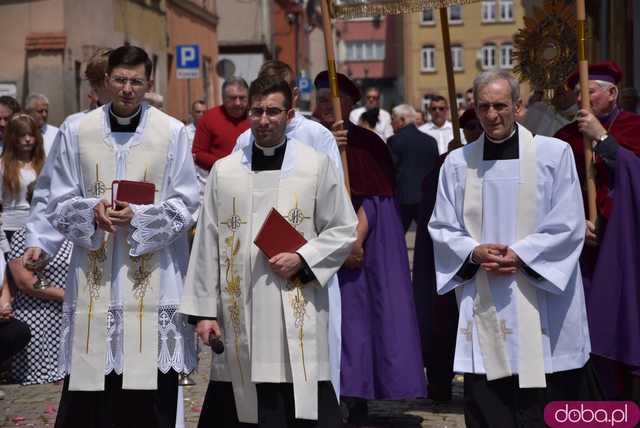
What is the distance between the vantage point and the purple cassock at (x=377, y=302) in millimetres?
8234

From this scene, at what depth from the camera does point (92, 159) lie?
6.61 metres

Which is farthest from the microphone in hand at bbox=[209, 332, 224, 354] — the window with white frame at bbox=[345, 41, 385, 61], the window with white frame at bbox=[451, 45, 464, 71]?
the window with white frame at bbox=[345, 41, 385, 61]

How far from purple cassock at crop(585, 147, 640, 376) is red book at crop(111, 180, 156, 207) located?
96.3 inches

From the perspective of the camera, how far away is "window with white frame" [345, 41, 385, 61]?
10425 centimetres

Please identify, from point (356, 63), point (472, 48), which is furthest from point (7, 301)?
point (356, 63)

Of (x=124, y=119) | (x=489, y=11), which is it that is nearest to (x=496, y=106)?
(x=124, y=119)

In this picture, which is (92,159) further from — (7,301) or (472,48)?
(472,48)

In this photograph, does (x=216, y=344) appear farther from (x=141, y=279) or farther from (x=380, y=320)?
(x=380, y=320)

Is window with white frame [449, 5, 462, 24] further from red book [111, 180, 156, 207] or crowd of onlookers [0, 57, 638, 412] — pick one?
red book [111, 180, 156, 207]

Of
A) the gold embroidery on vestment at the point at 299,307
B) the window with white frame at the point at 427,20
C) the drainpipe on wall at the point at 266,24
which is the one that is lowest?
the gold embroidery on vestment at the point at 299,307

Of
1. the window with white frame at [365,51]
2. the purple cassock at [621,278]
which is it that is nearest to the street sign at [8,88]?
the purple cassock at [621,278]

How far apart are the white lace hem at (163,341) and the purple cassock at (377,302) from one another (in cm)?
176

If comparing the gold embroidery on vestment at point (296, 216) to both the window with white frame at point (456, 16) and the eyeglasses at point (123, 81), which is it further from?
the window with white frame at point (456, 16)

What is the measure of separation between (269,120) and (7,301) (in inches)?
107
